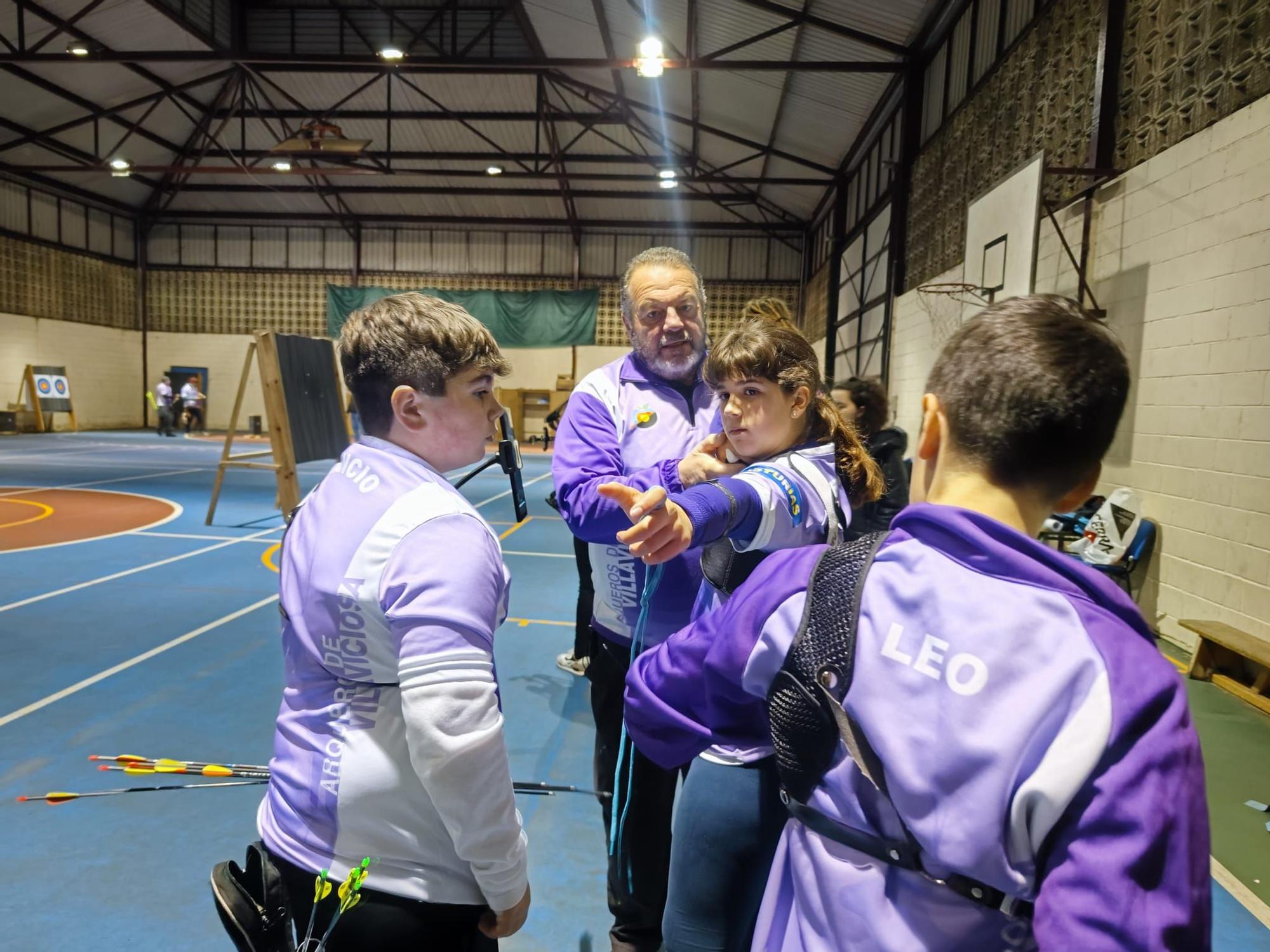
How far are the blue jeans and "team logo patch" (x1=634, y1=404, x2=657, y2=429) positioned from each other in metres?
→ 0.90

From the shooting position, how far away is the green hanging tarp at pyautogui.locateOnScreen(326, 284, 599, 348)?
2081cm

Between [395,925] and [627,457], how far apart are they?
3.81 feet

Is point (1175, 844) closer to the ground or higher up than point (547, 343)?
closer to the ground

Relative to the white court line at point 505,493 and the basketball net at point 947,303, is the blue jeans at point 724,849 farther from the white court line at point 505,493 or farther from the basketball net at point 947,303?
the white court line at point 505,493

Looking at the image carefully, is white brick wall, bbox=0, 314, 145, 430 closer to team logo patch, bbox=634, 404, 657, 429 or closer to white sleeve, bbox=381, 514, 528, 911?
team logo patch, bbox=634, 404, 657, 429

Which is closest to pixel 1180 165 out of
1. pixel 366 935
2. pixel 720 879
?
pixel 720 879

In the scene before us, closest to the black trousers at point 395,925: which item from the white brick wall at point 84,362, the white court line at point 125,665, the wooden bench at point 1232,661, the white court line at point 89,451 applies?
the white court line at point 125,665

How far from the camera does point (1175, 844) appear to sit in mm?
630

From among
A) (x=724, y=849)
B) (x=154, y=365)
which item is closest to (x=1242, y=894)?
(x=724, y=849)

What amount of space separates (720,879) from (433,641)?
27.8 inches

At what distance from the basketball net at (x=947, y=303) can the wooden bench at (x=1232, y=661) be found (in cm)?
422

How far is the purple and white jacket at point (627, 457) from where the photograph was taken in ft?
5.98

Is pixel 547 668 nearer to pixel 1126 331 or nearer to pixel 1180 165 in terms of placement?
pixel 1126 331

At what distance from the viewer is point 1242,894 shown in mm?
2369
